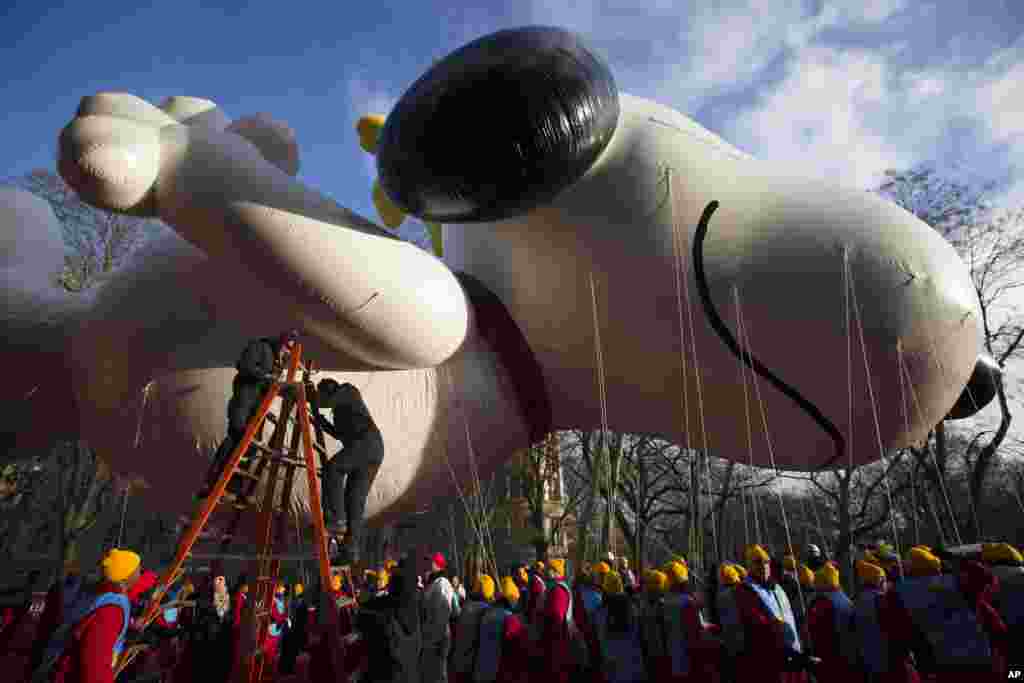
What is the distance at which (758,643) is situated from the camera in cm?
379

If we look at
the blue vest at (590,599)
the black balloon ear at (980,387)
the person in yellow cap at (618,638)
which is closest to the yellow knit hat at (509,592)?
the blue vest at (590,599)

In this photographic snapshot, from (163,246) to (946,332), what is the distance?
18.6 feet

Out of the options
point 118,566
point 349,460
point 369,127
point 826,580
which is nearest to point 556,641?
point 826,580

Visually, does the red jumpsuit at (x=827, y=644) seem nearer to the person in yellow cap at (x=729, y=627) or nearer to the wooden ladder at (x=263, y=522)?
the person in yellow cap at (x=729, y=627)

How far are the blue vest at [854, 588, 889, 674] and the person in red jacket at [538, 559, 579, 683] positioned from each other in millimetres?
1946

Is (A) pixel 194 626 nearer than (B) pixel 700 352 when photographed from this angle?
No

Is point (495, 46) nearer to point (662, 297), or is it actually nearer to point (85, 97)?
point (662, 297)

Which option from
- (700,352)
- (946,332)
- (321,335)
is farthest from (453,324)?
(946,332)

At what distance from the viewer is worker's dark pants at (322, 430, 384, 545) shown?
10.7ft

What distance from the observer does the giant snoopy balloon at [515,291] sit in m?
3.64

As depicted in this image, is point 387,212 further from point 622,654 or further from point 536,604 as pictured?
point 622,654

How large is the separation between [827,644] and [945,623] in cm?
80

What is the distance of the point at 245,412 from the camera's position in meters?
3.27

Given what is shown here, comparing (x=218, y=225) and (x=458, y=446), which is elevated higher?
(x=218, y=225)
